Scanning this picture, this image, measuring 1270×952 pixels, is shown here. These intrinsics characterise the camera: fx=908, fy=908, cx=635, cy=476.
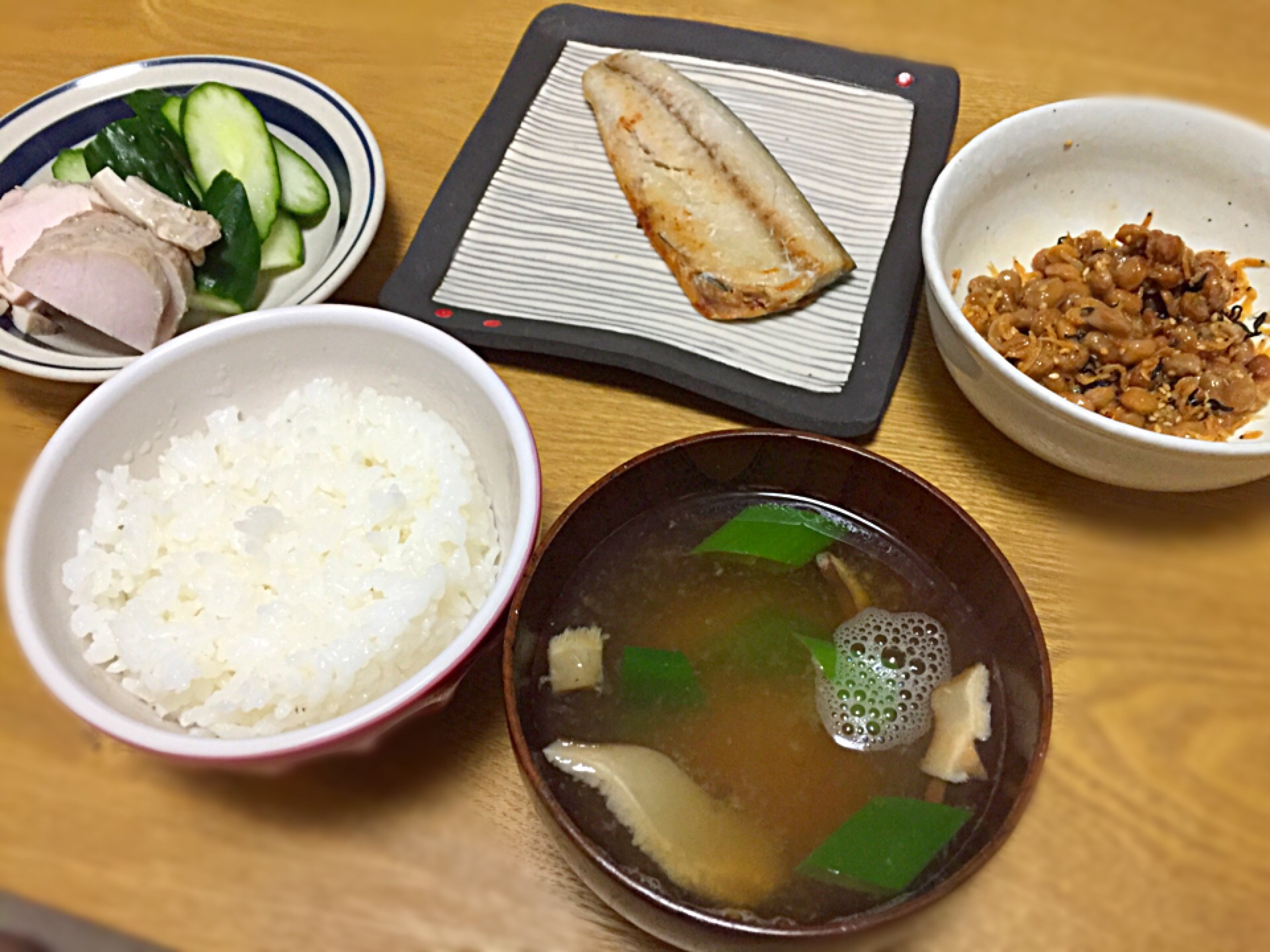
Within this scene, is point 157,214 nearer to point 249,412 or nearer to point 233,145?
point 233,145

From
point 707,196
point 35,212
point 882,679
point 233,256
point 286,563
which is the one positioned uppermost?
point 35,212

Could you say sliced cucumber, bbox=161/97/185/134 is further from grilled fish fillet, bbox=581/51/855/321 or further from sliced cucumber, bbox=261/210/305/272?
grilled fish fillet, bbox=581/51/855/321

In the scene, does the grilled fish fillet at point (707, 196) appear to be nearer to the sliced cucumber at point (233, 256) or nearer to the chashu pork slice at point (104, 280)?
the sliced cucumber at point (233, 256)

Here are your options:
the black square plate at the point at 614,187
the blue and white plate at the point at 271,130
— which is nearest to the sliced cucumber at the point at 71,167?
the blue and white plate at the point at 271,130

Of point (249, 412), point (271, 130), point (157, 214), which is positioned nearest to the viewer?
point (249, 412)

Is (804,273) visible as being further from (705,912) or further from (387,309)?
(705,912)

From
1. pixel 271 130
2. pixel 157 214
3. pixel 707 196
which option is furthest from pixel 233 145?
pixel 707 196
